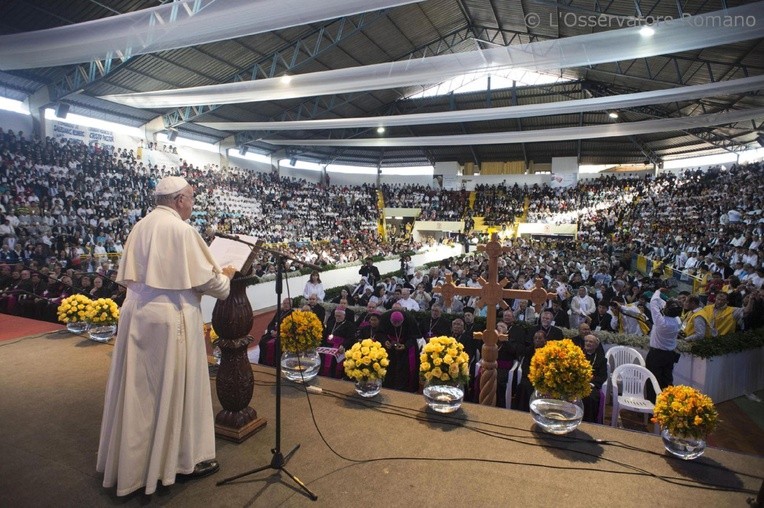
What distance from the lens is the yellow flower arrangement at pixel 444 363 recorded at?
3.16 m

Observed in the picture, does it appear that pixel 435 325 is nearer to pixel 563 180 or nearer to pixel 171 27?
pixel 171 27

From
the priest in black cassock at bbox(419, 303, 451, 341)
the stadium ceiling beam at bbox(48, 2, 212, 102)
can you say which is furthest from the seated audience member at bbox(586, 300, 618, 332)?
the stadium ceiling beam at bbox(48, 2, 212, 102)

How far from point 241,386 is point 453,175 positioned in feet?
96.2

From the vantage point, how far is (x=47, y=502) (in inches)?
84.5

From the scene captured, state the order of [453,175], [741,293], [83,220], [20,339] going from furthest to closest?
[453,175] → [83,220] → [741,293] → [20,339]

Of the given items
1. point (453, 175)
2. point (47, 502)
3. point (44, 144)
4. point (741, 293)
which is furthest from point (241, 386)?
point (453, 175)

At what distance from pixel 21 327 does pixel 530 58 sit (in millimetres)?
9114

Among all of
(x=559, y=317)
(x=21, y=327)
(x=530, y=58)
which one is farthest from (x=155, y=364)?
(x=530, y=58)

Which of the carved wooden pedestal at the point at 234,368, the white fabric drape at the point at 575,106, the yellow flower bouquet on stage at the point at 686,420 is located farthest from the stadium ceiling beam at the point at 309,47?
the yellow flower bouquet on stage at the point at 686,420

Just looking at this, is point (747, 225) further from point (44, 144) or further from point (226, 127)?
point (44, 144)

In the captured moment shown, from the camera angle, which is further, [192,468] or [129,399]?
[192,468]

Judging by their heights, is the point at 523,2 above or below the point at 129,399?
above

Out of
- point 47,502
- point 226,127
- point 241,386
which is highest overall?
point 226,127

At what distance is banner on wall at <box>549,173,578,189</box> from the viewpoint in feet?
89.7
